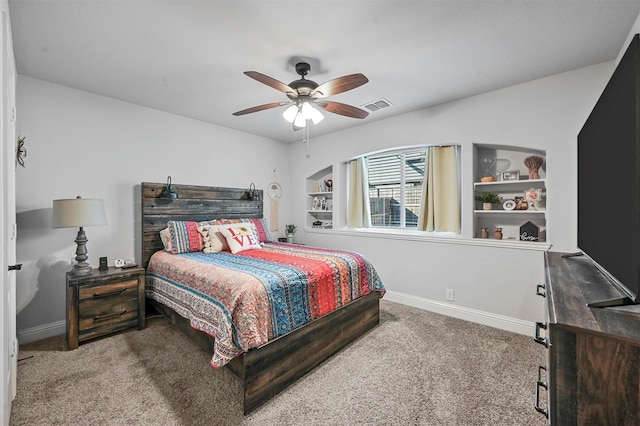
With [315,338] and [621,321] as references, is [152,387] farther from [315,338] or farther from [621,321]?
[621,321]

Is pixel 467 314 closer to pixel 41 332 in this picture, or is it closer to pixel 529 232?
pixel 529 232

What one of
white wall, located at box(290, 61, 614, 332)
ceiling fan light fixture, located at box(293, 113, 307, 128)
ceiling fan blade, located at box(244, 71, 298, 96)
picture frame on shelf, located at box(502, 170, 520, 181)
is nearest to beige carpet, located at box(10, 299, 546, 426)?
white wall, located at box(290, 61, 614, 332)

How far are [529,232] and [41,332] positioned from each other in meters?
4.97

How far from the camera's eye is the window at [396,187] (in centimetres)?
396

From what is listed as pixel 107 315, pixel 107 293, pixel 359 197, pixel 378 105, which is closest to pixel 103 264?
pixel 107 293

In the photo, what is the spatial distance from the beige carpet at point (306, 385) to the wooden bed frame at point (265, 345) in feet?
0.34

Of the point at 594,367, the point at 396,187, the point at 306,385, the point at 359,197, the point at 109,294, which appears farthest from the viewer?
the point at 359,197

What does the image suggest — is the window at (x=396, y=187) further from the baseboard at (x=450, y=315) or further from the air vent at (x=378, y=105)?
the baseboard at (x=450, y=315)

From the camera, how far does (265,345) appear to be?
73.4 inches

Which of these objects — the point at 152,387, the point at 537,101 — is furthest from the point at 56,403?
the point at 537,101

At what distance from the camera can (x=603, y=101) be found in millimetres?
1442

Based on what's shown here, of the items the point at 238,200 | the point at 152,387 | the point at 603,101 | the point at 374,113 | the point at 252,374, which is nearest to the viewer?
the point at 603,101

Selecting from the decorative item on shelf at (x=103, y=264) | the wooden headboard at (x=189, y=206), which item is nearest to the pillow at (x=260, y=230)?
the wooden headboard at (x=189, y=206)

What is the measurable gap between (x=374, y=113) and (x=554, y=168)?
202 cm
